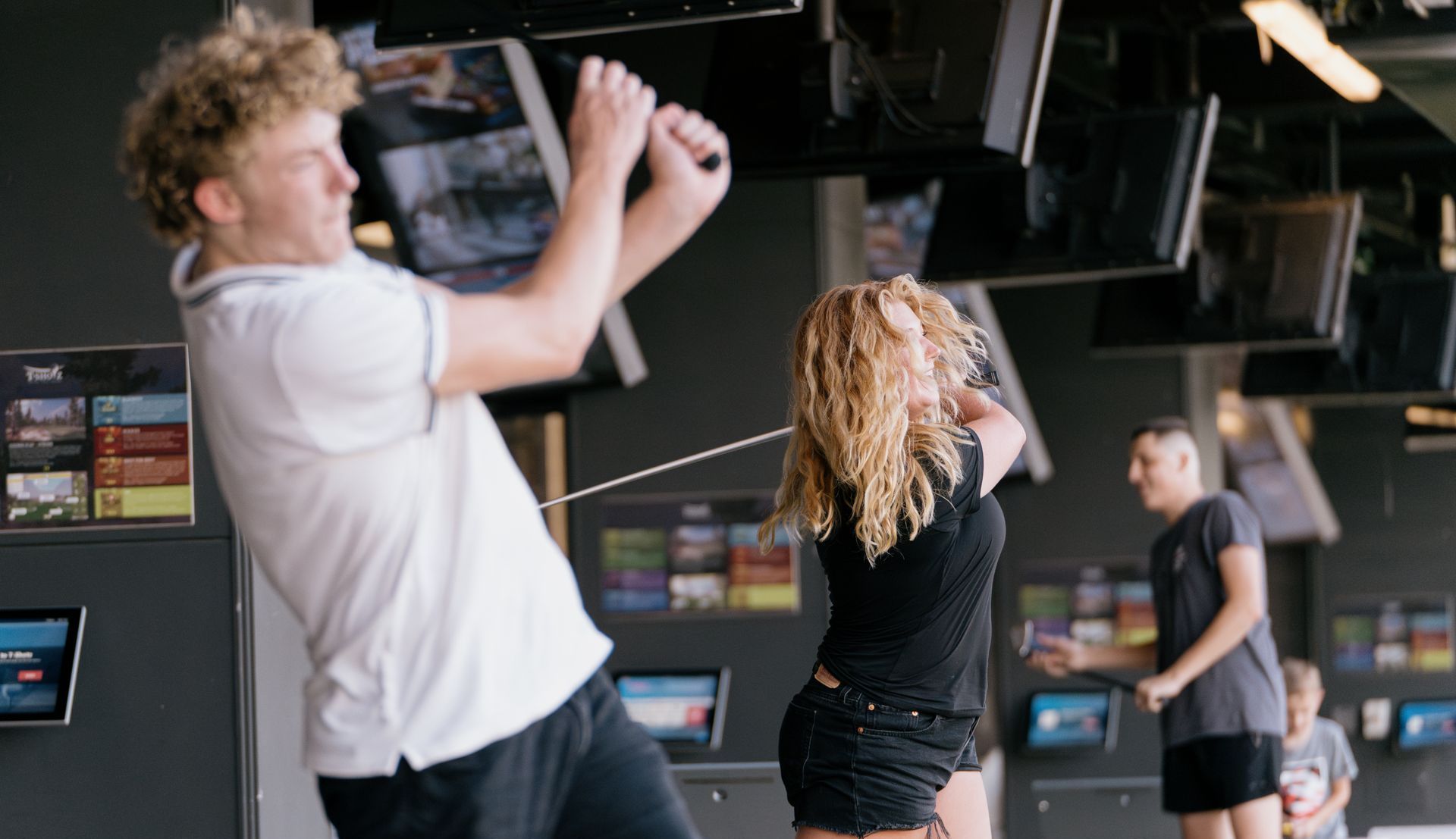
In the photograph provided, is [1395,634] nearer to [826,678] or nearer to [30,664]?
[826,678]

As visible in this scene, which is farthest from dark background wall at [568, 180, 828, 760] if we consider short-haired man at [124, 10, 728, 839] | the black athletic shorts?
short-haired man at [124, 10, 728, 839]

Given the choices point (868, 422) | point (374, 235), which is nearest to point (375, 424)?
point (868, 422)

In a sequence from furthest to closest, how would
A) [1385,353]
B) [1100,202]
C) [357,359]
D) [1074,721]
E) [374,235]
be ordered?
[1385,353]
[1074,721]
[374,235]
[1100,202]
[357,359]

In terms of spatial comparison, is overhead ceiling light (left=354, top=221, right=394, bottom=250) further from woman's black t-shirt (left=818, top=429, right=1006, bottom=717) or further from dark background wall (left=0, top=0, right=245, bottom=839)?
woman's black t-shirt (left=818, top=429, right=1006, bottom=717)

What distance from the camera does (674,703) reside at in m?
6.23

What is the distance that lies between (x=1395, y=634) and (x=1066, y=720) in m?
5.36

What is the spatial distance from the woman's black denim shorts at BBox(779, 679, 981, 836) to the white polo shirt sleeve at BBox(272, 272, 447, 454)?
1487mm

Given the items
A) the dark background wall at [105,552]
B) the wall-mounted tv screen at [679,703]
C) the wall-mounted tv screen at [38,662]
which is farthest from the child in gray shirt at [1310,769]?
the wall-mounted tv screen at [38,662]

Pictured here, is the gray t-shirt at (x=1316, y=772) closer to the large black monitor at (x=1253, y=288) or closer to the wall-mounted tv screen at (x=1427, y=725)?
the large black monitor at (x=1253, y=288)

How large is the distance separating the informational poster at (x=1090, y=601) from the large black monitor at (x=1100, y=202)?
3619 millimetres

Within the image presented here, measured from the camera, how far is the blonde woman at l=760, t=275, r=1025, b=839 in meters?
2.88

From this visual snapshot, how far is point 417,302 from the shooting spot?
1627 mm

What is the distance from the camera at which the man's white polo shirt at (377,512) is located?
162 centimetres

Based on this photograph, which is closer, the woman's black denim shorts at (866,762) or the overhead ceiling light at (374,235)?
the woman's black denim shorts at (866,762)
